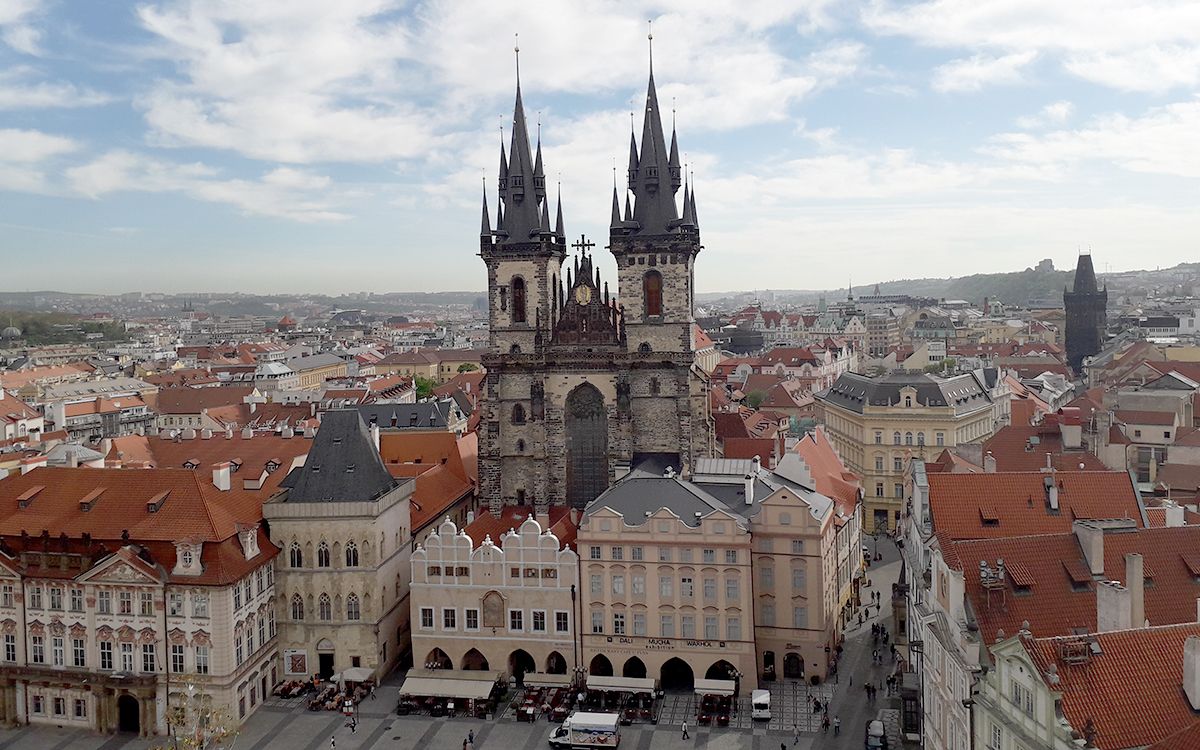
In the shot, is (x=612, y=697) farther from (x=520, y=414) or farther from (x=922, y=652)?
(x=520, y=414)

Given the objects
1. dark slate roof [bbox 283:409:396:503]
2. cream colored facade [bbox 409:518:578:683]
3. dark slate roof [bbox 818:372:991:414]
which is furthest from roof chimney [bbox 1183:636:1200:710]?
dark slate roof [bbox 818:372:991:414]

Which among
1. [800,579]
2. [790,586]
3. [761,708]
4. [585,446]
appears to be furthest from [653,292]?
[761,708]

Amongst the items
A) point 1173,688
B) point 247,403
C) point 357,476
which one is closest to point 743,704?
point 357,476

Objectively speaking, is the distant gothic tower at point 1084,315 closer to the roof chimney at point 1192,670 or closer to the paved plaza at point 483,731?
the paved plaza at point 483,731

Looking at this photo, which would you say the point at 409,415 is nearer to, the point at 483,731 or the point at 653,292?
the point at 653,292

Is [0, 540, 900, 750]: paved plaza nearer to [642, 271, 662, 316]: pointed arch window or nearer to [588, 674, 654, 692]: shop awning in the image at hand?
[588, 674, 654, 692]: shop awning
